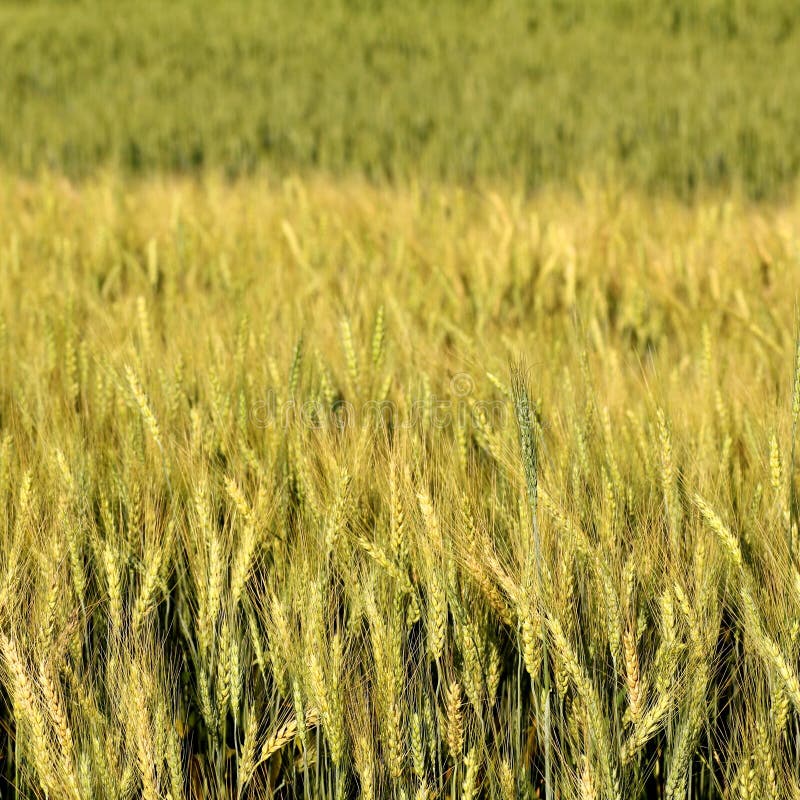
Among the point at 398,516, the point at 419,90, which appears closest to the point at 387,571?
the point at 398,516

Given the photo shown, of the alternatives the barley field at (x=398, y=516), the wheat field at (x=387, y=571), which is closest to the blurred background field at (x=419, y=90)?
the barley field at (x=398, y=516)

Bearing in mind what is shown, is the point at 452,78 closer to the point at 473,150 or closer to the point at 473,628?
the point at 473,150

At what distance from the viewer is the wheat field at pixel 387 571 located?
0.77m

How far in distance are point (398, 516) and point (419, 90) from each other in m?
4.59

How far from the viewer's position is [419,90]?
5.06 meters

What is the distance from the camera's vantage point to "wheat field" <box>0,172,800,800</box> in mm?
770

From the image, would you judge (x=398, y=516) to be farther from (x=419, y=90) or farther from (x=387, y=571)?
(x=419, y=90)

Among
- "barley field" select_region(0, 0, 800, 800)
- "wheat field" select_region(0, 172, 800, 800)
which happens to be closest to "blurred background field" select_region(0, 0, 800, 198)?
"barley field" select_region(0, 0, 800, 800)

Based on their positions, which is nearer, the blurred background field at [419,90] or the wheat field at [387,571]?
the wheat field at [387,571]

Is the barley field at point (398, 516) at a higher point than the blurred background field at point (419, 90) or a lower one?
lower

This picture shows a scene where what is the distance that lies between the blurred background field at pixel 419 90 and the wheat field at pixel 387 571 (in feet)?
8.13

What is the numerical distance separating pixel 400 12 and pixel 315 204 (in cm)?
469

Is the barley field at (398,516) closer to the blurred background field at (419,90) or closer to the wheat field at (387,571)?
the wheat field at (387,571)

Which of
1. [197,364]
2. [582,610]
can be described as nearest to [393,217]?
[197,364]
